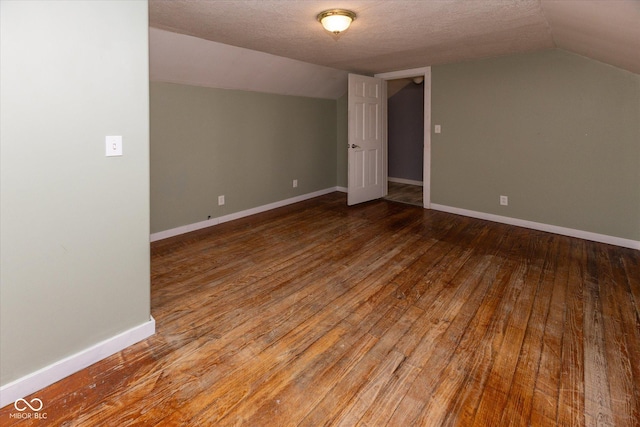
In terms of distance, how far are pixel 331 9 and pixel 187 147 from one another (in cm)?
228

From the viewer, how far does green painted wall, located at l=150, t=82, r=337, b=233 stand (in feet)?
12.6

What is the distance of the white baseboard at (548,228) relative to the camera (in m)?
3.69

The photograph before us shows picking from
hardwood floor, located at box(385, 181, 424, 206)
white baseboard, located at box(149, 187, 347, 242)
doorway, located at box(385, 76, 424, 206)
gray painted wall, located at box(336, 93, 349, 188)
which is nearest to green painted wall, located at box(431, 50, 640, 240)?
hardwood floor, located at box(385, 181, 424, 206)

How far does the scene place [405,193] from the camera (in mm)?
6387

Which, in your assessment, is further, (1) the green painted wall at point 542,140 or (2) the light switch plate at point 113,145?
(1) the green painted wall at point 542,140

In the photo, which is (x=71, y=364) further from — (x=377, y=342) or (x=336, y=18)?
(x=336, y=18)

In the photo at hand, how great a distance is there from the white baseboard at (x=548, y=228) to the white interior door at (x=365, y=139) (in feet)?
3.52

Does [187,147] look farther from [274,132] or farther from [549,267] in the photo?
[549,267]

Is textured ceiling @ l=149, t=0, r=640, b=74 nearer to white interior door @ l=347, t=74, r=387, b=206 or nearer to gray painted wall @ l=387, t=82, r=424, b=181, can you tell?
white interior door @ l=347, t=74, r=387, b=206

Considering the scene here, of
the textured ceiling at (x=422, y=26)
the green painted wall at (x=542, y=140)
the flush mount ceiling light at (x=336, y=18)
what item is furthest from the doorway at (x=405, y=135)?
the flush mount ceiling light at (x=336, y=18)

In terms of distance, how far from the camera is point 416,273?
298 cm

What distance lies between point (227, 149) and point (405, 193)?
3.38 metres

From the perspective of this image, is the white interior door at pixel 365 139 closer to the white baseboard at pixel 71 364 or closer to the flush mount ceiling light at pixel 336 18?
the flush mount ceiling light at pixel 336 18

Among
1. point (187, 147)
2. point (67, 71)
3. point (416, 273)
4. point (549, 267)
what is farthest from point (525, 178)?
point (67, 71)
